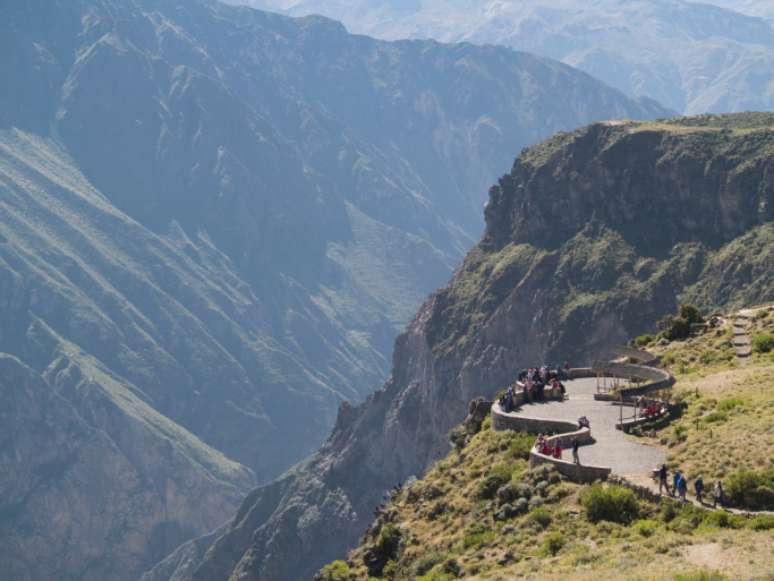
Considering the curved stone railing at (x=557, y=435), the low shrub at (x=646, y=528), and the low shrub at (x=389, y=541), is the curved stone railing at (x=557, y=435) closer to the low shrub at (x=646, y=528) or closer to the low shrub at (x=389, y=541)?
the low shrub at (x=646, y=528)

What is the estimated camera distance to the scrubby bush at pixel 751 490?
1941 inches

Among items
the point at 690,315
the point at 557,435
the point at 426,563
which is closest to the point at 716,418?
the point at 557,435

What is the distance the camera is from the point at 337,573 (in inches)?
2496

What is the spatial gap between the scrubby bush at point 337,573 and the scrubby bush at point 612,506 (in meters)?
15.0

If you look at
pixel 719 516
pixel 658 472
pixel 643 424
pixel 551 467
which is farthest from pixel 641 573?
pixel 643 424

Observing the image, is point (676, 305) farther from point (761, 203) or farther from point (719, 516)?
point (719, 516)

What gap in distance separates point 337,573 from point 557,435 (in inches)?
468

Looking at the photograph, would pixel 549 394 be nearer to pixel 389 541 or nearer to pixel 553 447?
pixel 553 447

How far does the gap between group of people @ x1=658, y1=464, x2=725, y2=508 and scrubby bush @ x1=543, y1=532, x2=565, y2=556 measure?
426cm

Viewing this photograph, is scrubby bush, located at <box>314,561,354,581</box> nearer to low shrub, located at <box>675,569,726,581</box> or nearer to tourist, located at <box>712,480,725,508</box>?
tourist, located at <box>712,480,725,508</box>

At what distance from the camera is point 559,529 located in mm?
50688

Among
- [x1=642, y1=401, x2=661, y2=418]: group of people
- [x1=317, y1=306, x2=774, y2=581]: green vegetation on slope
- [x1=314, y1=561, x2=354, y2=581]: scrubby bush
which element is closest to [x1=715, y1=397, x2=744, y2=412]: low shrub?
[x1=317, y1=306, x2=774, y2=581]: green vegetation on slope

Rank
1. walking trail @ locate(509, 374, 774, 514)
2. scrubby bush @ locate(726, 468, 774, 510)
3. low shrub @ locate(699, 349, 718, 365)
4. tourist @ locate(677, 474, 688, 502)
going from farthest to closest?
low shrub @ locate(699, 349, 718, 365), walking trail @ locate(509, 374, 774, 514), tourist @ locate(677, 474, 688, 502), scrubby bush @ locate(726, 468, 774, 510)

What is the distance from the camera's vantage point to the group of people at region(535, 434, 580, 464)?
56.0 m
